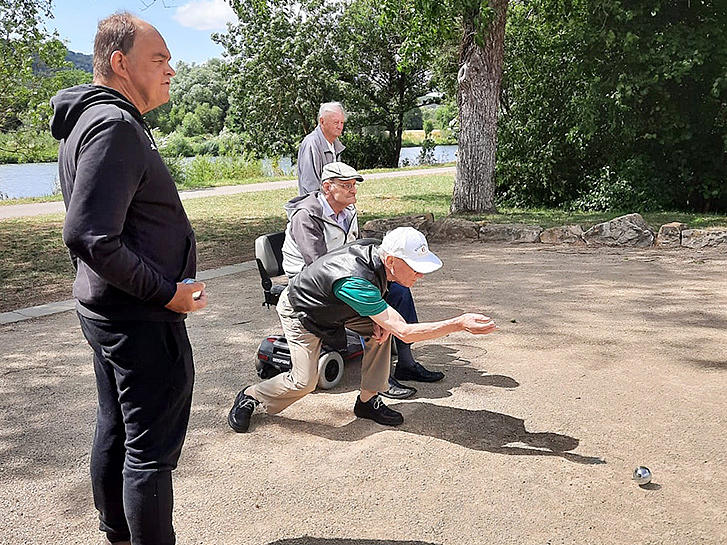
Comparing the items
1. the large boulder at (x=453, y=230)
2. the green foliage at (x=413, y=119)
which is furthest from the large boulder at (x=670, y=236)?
the green foliage at (x=413, y=119)

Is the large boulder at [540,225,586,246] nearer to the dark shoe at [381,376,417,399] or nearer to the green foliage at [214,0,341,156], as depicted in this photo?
the dark shoe at [381,376,417,399]

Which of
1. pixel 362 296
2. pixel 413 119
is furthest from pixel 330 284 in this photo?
pixel 413 119

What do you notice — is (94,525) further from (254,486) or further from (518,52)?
(518,52)

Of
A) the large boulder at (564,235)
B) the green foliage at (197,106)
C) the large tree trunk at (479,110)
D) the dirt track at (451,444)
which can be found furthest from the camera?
the green foliage at (197,106)

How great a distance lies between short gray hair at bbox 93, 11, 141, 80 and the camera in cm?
219

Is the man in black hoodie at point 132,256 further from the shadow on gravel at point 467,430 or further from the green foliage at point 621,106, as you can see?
the green foliage at point 621,106

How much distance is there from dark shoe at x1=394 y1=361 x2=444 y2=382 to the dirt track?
0.08 meters

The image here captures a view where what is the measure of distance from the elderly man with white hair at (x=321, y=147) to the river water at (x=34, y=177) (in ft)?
31.7

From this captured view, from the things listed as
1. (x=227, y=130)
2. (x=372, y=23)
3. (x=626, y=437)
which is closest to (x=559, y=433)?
(x=626, y=437)

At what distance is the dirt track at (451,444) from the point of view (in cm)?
319

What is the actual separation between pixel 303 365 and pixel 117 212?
6.91 ft

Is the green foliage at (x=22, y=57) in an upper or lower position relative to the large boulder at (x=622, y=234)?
upper

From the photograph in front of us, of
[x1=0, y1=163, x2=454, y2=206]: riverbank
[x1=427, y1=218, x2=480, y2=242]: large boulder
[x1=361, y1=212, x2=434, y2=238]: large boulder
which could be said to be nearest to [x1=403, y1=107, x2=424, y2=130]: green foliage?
[x1=0, y1=163, x2=454, y2=206]: riverbank

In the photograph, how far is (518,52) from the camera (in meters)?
16.3
